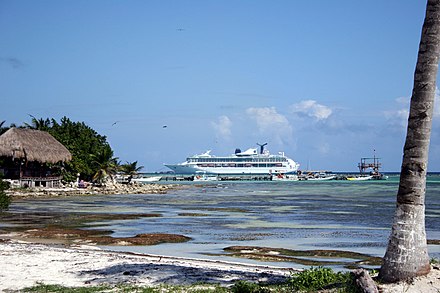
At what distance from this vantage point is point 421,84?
878 centimetres

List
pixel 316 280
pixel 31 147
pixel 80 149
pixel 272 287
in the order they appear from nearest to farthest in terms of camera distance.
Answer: pixel 316 280 < pixel 272 287 < pixel 31 147 < pixel 80 149

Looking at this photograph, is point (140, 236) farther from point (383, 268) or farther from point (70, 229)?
point (383, 268)

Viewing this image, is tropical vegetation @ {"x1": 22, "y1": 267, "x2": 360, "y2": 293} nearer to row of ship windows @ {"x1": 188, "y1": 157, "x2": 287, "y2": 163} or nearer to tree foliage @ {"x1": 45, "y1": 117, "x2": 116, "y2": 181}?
tree foliage @ {"x1": 45, "y1": 117, "x2": 116, "y2": 181}

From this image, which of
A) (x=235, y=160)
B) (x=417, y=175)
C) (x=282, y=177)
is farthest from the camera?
(x=235, y=160)

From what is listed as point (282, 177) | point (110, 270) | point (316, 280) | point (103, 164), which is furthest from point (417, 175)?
point (282, 177)

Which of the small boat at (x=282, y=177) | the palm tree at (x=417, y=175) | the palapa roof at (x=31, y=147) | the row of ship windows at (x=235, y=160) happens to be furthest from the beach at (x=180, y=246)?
the row of ship windows at (x=235, y=160)

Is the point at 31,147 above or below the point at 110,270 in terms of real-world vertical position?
above

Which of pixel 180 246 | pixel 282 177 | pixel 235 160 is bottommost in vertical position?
pixel 180 246

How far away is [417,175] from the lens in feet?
28.5

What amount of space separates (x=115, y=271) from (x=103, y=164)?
55.9 metres

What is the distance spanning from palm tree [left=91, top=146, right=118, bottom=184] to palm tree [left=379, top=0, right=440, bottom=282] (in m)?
59.0

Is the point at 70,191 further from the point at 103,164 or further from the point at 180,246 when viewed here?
the point at 180,246

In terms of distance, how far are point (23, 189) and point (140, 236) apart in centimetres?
3453

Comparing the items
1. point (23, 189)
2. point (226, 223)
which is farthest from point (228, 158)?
point (226, 223)
